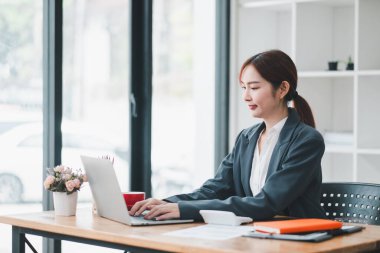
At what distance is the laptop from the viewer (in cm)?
245

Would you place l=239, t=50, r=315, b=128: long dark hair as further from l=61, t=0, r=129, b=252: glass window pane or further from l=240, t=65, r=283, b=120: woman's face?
l=61, t=0, r=129, b=252: glass window pane

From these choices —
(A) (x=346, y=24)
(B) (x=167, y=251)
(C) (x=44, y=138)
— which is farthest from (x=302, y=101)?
(A) (x=346, y=24)

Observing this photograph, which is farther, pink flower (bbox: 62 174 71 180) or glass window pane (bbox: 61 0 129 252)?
glass window pane (bbox: 61 0 129 252)

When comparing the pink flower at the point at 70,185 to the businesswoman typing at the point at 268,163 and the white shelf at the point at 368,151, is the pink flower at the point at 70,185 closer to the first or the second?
the businesswoman typing at the point at 268,163

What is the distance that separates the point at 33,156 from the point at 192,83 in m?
1.44

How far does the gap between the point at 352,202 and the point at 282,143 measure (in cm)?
40

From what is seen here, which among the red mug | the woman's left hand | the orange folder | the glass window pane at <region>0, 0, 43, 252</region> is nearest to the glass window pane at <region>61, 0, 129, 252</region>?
the glass window pane at <region>0, 0, 43, 252</region>

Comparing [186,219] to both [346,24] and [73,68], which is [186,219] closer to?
[73,68]

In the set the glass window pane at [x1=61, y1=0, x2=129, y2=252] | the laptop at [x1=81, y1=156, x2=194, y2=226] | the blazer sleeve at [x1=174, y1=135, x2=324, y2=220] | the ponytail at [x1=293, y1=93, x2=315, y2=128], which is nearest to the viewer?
the laptop at [x1=81, y1=156, x2=194, y2=226]

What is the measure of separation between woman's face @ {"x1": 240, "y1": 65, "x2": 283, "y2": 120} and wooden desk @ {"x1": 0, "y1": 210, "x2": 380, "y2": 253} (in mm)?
616

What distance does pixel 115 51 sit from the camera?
13.6 feet

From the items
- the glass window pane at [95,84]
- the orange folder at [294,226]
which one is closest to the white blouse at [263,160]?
the orange folder at [294,226]

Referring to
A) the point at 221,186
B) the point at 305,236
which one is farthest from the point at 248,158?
the point at 305,236

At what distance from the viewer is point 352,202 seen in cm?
293
